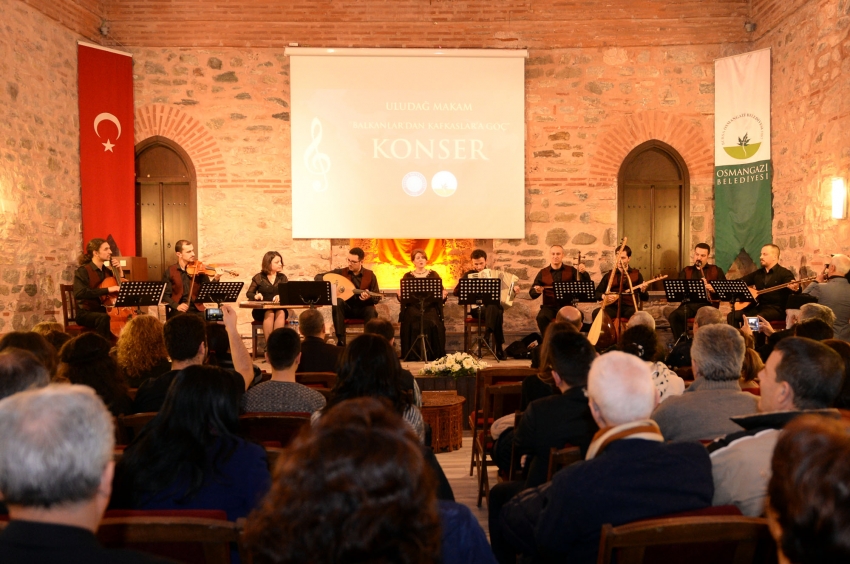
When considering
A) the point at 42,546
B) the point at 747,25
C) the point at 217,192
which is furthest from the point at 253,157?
the point at 42,546

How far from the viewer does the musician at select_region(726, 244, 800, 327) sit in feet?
28.5

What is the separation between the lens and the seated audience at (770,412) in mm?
2158

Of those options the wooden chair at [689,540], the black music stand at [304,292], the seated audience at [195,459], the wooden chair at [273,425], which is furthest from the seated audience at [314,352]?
the wooden chair at [689,540]

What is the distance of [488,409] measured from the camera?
454 centimetres

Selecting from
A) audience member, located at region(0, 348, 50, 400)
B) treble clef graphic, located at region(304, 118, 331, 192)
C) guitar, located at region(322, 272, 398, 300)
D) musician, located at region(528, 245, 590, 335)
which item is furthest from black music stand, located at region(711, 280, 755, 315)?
audience member, located at region(0, 348, 50, 400)

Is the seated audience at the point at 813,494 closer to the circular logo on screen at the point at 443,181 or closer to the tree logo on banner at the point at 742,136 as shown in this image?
the circular logo on screen at the point at 443,181

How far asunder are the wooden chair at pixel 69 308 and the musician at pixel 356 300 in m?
2.73

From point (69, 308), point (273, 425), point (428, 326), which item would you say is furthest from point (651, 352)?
point (69, 308)

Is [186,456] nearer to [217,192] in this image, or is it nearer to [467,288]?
[467,288]

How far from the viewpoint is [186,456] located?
2205 millimetres

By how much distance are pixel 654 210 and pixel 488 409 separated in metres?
7.04

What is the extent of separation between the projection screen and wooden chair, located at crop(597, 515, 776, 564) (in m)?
8.59

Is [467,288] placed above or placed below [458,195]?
below

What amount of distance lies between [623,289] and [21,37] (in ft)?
24.8
